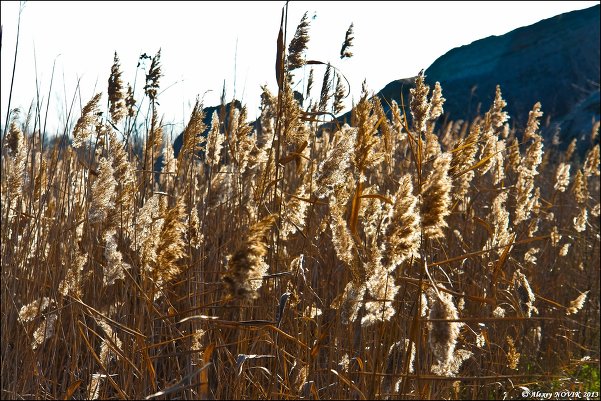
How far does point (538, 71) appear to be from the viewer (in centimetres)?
2022

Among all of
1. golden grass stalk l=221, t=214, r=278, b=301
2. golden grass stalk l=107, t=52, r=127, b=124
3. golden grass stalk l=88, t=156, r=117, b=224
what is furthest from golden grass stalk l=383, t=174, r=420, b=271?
golden grass stalk l=107, t=52, r=127, b=124

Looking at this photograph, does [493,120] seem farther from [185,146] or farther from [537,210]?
[185,146]

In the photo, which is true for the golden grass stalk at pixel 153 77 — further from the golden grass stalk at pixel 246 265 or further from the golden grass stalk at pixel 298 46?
the golden grass stalk at pixel 246 265

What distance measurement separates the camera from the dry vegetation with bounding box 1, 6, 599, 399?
1.73 meters

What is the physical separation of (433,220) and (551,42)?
70.8 feet

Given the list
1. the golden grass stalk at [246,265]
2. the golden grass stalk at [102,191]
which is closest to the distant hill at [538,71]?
the golden grass stalk at [102,191]

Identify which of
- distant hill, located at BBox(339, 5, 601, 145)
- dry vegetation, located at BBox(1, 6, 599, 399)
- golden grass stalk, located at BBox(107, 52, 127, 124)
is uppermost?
distant hill, located at BBox(339, 5, 601, 145)

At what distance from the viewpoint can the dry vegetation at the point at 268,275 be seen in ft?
5.66

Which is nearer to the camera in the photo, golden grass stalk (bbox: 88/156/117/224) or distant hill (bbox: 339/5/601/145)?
golden grass stalk (bbox: 88/156/117/224)

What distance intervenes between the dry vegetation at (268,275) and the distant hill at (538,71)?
1491 cm

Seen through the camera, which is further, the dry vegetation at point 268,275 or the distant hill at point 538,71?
the distant hill at point 538,71

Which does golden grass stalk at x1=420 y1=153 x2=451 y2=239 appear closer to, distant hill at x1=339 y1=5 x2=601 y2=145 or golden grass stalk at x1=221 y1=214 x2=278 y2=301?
→ golden grass stalk at x1=221 y1=214 x2=278 y2=301

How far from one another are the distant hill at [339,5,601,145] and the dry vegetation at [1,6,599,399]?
14910 millimetres

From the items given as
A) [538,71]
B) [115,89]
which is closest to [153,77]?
[115,89]
